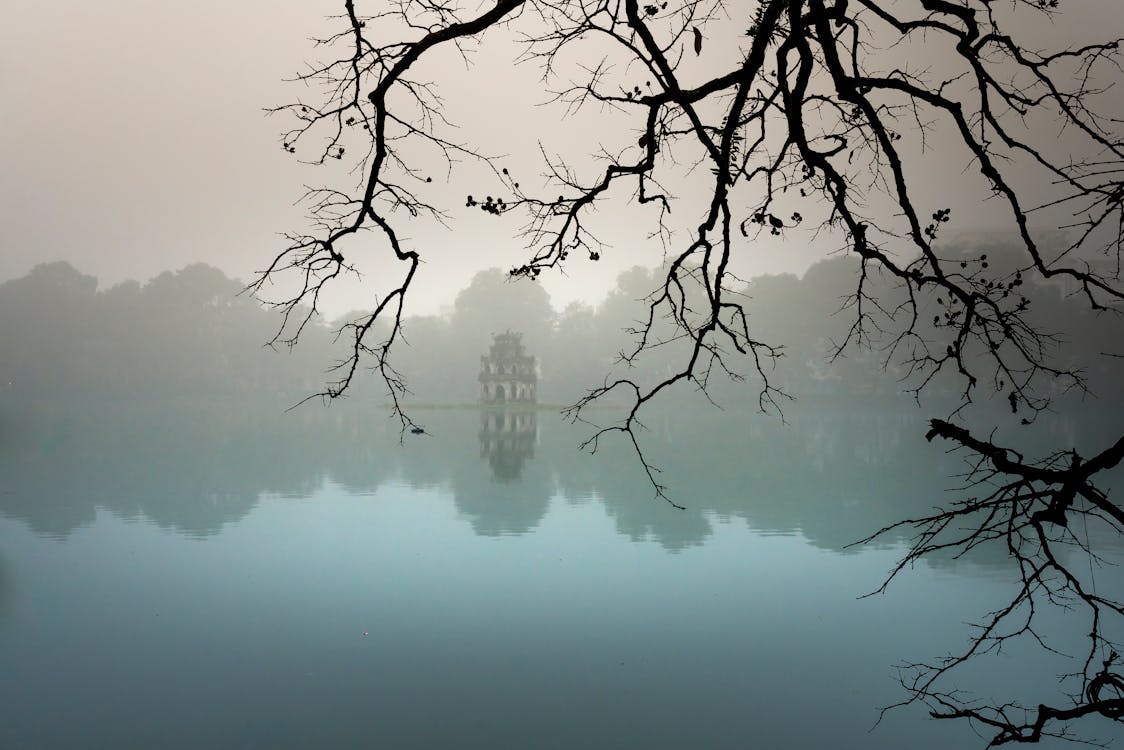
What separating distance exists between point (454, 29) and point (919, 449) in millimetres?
23491

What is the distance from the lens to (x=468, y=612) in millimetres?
8016

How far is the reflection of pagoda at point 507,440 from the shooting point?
745 inches

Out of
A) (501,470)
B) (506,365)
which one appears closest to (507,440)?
(501,470)

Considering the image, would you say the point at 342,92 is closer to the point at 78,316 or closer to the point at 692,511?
the point at 692,511

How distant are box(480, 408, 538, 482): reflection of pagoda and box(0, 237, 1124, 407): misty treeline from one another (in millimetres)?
12371

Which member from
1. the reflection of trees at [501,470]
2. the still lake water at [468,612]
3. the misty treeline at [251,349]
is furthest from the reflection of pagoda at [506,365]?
the still lake water at [468,612]

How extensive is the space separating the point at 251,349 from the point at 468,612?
161ft

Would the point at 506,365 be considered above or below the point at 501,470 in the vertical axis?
above

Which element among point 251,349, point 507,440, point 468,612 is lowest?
point 468,612

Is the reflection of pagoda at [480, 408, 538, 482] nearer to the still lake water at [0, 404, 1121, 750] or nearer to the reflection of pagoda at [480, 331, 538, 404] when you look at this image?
the still lake water at [0, 404, 1121, 750]

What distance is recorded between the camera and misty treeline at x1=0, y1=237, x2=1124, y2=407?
163 feet

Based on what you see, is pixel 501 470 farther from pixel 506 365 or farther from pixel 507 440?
pixel 506 365

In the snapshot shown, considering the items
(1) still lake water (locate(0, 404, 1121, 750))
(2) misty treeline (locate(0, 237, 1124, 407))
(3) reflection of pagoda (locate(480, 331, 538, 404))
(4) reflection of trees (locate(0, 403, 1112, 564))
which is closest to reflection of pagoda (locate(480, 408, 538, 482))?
(4) reflection of trees (locate(0, 403, 1112, 564))

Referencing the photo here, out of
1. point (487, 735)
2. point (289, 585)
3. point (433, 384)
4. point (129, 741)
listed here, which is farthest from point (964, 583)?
point (433, 384)
